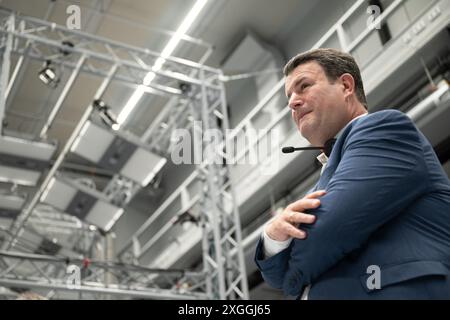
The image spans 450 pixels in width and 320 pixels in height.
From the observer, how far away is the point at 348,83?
5.06ft

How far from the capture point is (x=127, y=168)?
9289mm

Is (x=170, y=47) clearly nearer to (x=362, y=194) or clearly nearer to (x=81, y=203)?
(x=81, y=203)

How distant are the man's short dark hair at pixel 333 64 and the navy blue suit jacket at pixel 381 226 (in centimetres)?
32

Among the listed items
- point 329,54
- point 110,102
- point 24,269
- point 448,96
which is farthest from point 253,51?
point 329,54

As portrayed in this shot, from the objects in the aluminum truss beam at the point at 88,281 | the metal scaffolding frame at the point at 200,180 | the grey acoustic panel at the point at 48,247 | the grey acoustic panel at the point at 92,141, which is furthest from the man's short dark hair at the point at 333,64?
the grey acoustic panel at the point at 48,247

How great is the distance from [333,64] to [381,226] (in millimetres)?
567

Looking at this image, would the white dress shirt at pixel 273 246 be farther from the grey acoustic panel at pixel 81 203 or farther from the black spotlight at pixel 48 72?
the grey acoustic panel at pixel 81 203

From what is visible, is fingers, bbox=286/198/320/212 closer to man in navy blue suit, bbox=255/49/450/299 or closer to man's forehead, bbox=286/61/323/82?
man in navy blue suit, bbox=255/49/450/299

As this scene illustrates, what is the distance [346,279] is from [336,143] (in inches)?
14.4

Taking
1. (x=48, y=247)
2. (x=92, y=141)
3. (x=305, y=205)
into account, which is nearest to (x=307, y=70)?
(x=305, y=205)

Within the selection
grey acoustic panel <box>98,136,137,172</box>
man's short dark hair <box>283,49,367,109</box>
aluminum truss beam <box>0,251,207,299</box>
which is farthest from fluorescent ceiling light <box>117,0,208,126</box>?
man's short dark hair <box>283,49,367,109</box>

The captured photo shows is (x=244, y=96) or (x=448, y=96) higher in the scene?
(x=244, y=96)

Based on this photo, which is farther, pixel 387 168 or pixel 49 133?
pixel 49 133

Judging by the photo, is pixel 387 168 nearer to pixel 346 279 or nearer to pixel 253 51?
pixel 346 279
